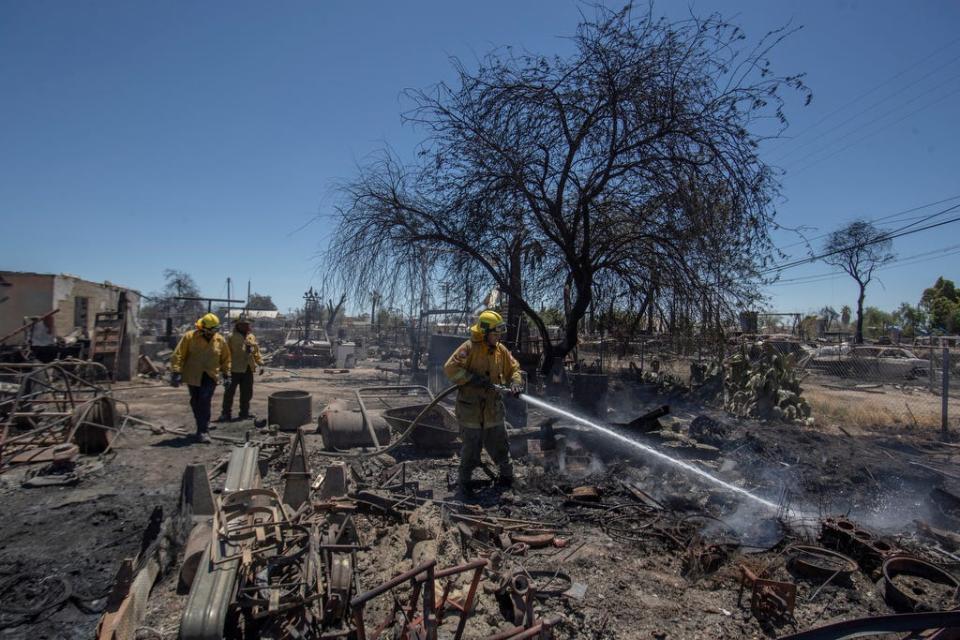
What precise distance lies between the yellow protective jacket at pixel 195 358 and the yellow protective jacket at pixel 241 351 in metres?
0.93

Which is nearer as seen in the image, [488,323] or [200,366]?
[488,323]

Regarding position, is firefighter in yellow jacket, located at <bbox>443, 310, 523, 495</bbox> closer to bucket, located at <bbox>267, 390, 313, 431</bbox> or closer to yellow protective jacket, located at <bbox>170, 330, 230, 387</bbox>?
bucket, located at <bbox>267, 390, 313, 431</bbox>

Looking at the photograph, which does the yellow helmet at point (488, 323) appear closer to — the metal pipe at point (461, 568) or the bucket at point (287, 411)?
the metal pipe at point (461, 568)

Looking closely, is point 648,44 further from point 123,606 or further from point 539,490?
point 123,606

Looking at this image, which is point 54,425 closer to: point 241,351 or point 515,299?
point 241,351

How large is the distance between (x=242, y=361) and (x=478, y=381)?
16.5ft

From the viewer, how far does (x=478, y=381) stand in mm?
5668

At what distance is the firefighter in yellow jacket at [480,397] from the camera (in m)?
5.65

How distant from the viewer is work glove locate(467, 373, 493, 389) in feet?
18.5

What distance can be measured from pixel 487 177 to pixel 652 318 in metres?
4.98

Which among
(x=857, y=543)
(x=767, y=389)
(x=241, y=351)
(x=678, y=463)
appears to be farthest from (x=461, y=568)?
(x=767, y=389)

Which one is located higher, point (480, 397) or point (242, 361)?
point (242, 361)

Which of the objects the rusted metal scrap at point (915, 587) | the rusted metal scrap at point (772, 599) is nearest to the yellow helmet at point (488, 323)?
the rusted metal scrap at point (772, 599)

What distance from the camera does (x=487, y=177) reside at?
35.7ft
